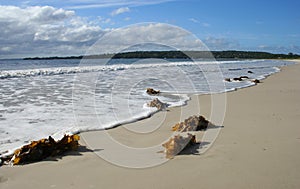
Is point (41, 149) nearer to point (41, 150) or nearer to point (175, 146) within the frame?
point (41, 150)

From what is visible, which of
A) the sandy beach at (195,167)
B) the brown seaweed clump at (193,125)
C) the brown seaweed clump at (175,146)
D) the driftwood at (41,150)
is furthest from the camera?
the brown seaweed clump at (193,125)

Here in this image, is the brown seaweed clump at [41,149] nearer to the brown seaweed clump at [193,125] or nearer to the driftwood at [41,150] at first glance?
the driftwood at [41,150]

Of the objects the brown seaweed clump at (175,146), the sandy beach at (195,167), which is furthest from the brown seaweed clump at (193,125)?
the brown seaweed clump at (175,146)

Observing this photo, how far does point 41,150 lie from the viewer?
3.94 metres

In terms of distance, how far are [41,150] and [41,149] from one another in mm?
18

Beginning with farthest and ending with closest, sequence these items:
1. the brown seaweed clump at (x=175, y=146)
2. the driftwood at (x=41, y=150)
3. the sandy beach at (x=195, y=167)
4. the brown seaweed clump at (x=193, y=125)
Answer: the brown seaweed clump at (x=193, y=125) < the brown seaweed clump at (x=175, y=146) < the driftwood at (x=41, y=150) < the sandy beach at (x=195, y=167)

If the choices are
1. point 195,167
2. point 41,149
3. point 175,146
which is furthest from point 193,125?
point 41,149

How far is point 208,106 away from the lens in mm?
8055

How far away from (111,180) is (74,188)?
396mm

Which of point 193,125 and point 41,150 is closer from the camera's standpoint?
point 41,150

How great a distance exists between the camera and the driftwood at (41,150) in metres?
3.79

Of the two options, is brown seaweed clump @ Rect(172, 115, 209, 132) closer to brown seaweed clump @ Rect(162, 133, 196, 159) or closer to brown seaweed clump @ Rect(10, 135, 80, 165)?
brown seaweed clump @ Rect(162, 133, 196, 159)

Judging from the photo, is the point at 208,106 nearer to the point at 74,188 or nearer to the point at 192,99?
the point at 192,99

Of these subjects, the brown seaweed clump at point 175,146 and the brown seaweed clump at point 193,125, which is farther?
the brown seaweed clump at point 193,125
